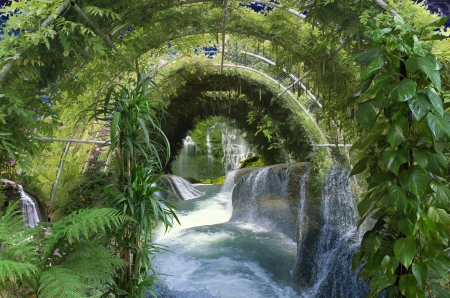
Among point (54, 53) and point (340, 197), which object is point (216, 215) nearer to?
point (340, 197)

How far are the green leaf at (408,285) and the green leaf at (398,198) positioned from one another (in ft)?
1.21

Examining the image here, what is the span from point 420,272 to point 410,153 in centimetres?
64

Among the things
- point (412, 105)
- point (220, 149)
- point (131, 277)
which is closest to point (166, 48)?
point (131, 277)

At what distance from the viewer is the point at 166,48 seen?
435 cm

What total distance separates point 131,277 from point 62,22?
1726mm

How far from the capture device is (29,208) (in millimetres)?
4387

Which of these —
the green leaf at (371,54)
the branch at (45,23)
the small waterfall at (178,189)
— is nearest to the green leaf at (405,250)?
the green leaf at (371,54)

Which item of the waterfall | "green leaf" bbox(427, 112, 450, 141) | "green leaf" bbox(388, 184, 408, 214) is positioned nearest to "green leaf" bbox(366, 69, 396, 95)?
"green leaf" bbox(427, 112, 450, 141)

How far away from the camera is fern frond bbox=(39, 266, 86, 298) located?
1451 millimetres

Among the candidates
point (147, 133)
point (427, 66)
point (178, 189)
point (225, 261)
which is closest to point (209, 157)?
point (178, 189)

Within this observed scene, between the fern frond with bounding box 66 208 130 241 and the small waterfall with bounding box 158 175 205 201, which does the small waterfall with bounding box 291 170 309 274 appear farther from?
Answer: the small waterfall with bounding box 158 175 205 201

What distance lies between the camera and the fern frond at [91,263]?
5.41ft

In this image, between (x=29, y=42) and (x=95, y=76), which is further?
(x=95, y=76)

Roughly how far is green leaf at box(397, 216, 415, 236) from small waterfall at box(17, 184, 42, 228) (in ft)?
14.3
